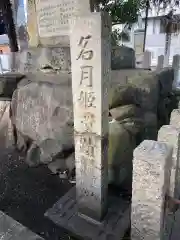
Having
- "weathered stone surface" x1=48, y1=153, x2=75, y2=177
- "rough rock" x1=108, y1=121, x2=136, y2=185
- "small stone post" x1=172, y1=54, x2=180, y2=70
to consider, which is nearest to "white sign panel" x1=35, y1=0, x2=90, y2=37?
"rough rock" x1=108, y1=121, x2=136, y2=185

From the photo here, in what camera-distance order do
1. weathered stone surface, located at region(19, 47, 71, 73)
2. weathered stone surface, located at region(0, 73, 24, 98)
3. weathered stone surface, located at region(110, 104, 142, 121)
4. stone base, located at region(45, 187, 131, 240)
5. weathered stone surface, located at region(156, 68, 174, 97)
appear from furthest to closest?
weathered stone surface, located at region(156, 68, 174, 97) → weathered stone surface, located at region(0, 73, 24, 98) → weathered stone surface, located at region(19, 47, 71, 73) → weathered stone surface, located at region(110, 104, 142, 121) → stone base, located at region(45, 187, 131, 240)

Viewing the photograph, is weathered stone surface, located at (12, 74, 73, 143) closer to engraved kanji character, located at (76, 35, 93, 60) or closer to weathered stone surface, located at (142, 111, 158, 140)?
weathered stone surface, located at (142, 111, 158, 140)

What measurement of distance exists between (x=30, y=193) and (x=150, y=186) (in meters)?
2.33

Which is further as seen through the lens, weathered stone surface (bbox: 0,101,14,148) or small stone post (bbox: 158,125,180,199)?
weathered stone surface (bbox: 0,101,14,148)

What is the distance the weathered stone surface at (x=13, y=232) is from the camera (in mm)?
1688

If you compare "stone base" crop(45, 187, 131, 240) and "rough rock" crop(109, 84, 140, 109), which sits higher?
"rough rock" crop(109, 84, 140, 109)

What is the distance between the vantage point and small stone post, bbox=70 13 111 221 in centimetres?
234

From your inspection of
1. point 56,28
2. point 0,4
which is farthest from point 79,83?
point 0,4

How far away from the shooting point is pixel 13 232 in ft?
5.72

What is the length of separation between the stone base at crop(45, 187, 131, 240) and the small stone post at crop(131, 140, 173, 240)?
66 cm

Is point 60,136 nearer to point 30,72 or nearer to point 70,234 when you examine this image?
point 70,234

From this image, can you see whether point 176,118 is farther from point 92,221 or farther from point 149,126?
point 149,126

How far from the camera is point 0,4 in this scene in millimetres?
6867

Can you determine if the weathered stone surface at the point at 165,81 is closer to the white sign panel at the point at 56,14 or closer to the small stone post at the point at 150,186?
the white sign panel at the point at 56,14
